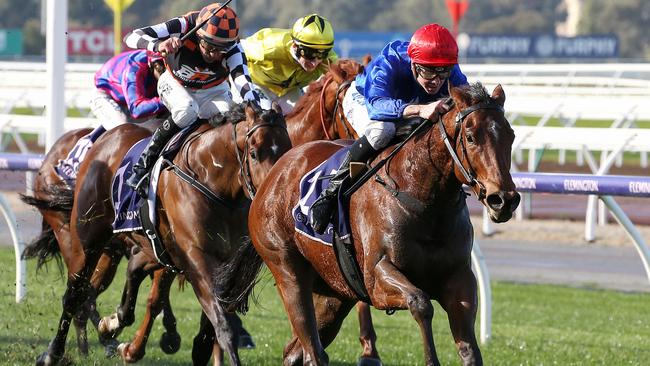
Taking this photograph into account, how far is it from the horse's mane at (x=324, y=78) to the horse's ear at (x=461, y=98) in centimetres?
252

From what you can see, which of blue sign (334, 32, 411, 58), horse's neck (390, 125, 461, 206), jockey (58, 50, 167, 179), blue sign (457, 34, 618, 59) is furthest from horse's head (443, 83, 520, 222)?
blue sign (457, 34, 618, 59)

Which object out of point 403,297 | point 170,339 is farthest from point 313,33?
point 403,297

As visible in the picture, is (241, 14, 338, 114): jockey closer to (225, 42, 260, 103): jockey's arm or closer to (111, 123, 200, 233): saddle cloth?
(225, 42, 260, 103): jockey's arm

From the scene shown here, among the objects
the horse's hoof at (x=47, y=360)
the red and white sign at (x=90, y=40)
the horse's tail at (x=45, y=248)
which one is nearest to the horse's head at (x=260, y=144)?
the horse's hoof at (x=47, y=360)

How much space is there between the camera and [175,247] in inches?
249

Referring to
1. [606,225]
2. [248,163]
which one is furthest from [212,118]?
[606,225]

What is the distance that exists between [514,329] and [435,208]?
3.77 metres

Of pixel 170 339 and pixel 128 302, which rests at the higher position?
pixel 128 302

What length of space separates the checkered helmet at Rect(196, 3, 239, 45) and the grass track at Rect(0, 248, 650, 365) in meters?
1.30

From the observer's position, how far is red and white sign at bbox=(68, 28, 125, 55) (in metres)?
44.1

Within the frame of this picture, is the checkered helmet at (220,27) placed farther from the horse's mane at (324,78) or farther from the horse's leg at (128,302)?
the horse's leg at (128,302)

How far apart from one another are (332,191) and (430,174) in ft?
1.74

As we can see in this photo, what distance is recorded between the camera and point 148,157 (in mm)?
6625

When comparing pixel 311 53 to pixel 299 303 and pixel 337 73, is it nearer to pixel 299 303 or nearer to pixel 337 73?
pixel 337 73
